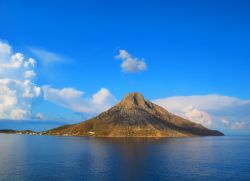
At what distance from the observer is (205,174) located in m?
151

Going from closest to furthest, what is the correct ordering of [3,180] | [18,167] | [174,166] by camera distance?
1. [3,180]
2. [18,167]
3. [174,166]

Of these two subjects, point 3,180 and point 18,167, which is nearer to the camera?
point 3,180

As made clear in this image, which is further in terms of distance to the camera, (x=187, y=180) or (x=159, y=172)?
(x=159, y=172)

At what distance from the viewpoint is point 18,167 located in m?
163

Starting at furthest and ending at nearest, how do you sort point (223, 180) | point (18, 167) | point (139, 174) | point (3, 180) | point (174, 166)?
point (174, 166) → point (18, 167) → point (139, 174) → point (223, 180) → point (3, 180)

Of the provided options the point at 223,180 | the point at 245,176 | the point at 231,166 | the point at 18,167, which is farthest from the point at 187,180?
the point at 18,167

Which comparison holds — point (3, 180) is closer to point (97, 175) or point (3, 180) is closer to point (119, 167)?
point (97, 175)

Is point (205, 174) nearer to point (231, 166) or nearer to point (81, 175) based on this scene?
point (231, 166)

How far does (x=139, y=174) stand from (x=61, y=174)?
112ft

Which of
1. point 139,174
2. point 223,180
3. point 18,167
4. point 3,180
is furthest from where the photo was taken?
point 18,167

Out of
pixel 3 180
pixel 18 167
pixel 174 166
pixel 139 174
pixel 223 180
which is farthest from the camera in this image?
pixel 174 166

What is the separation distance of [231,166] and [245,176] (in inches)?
1281

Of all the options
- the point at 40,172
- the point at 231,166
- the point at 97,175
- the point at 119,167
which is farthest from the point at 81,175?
the point at 231,166

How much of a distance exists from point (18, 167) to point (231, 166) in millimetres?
109584
